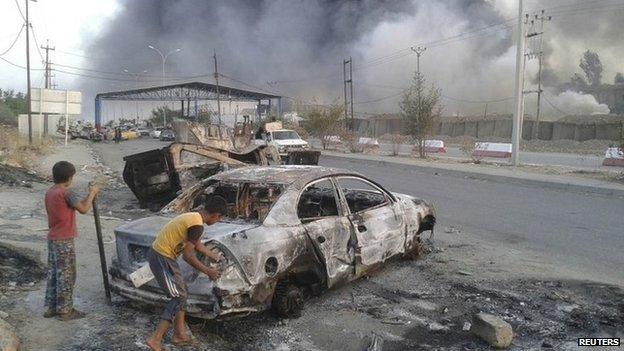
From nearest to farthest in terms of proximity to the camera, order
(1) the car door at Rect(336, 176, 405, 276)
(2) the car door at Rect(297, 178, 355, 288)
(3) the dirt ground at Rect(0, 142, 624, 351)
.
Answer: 1. (3) the dirt ground at Rect(0, 142, 624, 351)
2. (2) the car door at Rect(297, 178, 355, 288)
3. (1) the car door at Rect(336, 176, 405, 276)

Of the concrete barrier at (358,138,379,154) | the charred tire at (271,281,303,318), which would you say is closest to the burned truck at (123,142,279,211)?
the charred tire at (271,281,303,318)

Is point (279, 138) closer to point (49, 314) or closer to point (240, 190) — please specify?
point (240, 190)

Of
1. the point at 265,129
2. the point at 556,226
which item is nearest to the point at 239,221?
the point at 556,226

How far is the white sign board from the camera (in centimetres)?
3688

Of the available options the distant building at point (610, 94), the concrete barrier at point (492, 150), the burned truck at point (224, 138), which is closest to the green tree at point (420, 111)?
the concrete barrier at point (492, 150)

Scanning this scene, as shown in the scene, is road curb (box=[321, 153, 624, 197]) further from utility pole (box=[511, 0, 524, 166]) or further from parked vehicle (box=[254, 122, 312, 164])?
parked vehicle (box=[254, 122, 312, 164])

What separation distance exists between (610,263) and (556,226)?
2.89 meters

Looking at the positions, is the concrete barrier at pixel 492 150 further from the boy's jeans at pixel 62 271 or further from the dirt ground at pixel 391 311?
the boy's jeans at pixel 62 271

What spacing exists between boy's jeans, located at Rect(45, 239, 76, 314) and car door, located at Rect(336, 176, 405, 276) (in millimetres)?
2646

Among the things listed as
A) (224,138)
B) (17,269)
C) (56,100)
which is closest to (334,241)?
(17,269)

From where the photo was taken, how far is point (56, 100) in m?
43.0

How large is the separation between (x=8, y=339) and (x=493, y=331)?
367 cm

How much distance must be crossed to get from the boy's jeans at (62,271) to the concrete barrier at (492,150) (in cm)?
2406

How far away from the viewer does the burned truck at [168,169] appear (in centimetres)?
1125
